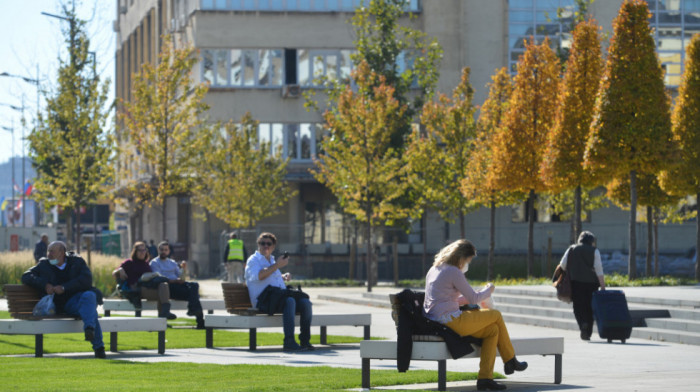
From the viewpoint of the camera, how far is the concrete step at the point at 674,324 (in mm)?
19078

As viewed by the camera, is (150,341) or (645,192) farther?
(645,192)

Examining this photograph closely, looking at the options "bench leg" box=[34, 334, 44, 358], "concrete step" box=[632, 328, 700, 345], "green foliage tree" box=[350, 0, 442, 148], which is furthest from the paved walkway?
"green foliage tree" box=[350, 0, 442, 148]

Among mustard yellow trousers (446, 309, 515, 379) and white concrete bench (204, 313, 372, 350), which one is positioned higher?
mustard yellow trousers (446, 309, 515, 379)

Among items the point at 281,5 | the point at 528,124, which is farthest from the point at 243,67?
the point at 528,124

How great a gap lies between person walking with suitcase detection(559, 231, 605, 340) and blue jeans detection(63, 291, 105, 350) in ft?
25.8

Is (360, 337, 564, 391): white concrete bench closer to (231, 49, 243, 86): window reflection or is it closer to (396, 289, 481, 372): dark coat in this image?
(396, 289, 481, 372): dark coat

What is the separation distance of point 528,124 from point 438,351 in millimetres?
24312

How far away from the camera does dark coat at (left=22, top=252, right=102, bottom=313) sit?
15336 millimetres

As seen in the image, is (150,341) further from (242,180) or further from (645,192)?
(242,180)

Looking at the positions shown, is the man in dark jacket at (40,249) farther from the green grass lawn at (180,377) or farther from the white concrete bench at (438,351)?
the white concrete bench at (438,351)

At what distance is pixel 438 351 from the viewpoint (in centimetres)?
1148

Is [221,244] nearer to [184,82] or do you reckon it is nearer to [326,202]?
[326,202]

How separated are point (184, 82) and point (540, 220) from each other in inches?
830

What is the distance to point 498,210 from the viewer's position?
55.6m
